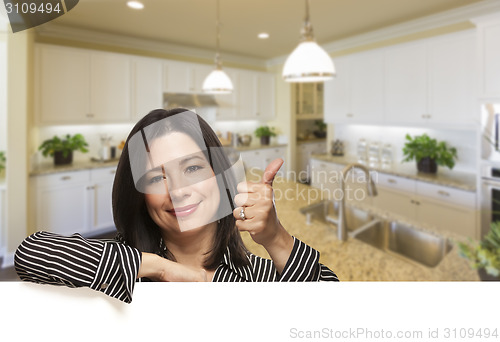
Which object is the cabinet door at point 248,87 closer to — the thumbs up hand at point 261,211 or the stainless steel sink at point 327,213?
the stainless steel sink at point 327,213

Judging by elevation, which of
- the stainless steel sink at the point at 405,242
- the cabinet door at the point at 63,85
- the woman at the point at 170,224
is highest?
the cabinet door at the point at 63,85

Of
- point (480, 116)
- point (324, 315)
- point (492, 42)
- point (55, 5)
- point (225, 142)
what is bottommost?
point (324, 315)

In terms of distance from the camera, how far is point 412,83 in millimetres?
1955

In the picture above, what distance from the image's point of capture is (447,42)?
155 centimetres

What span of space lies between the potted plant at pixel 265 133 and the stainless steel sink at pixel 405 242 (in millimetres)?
228

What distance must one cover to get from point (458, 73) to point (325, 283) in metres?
1.91

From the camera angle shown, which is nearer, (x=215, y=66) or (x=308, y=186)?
(x=308, y=186)

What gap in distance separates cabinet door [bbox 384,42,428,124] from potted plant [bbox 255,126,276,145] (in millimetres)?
1651

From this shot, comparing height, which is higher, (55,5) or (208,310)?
(55,5)

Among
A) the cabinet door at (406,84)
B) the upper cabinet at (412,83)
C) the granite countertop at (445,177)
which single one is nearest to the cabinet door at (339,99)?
the upper cabinet at (412,83)

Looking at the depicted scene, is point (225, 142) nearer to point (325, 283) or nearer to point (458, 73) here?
→ point (325, 283)

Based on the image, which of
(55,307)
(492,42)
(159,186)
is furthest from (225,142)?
(492,42)

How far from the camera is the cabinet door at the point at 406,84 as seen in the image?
5.33ft

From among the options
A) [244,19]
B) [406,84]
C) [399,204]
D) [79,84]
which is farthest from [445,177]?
[79,84]
